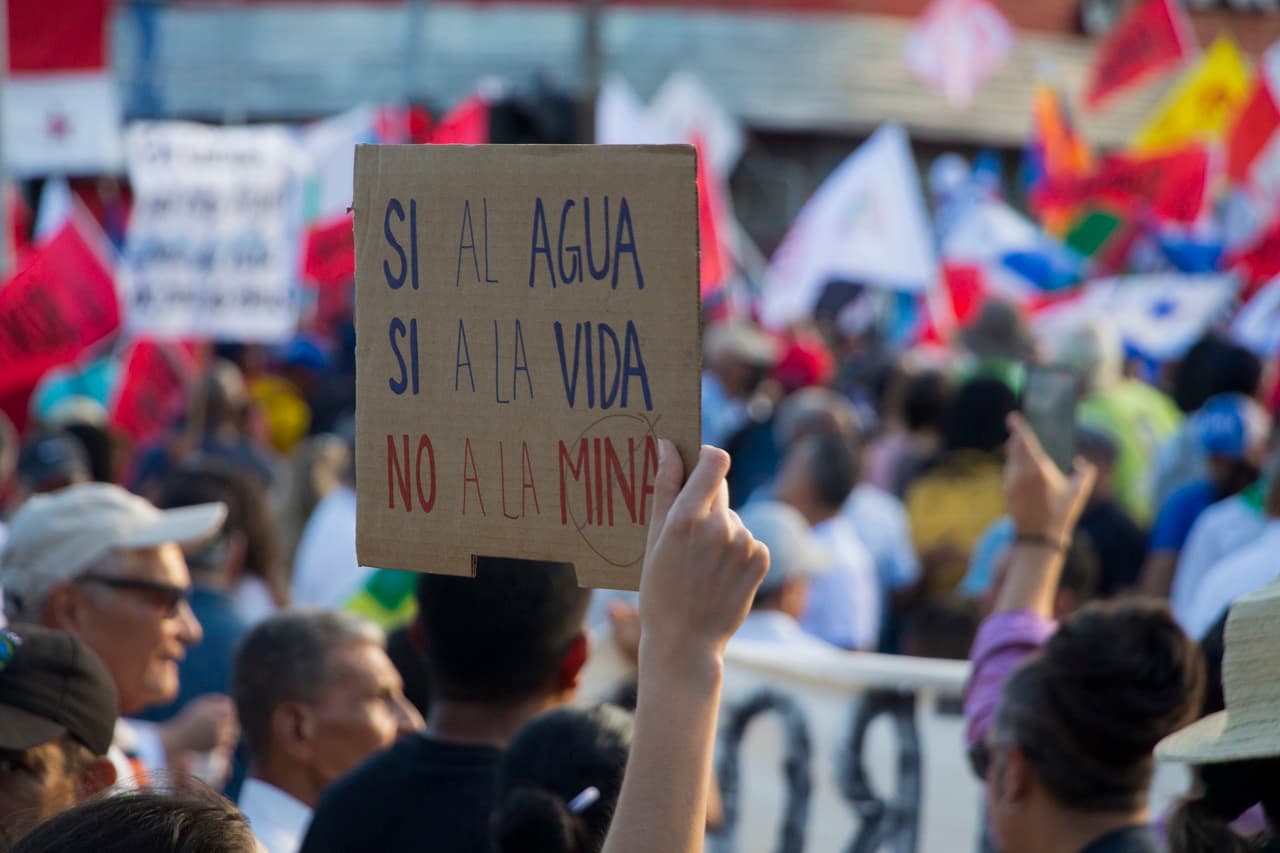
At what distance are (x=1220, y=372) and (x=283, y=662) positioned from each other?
5.34m

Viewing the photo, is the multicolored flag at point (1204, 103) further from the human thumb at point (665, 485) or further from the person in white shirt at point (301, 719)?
the human thumb at point (665, 485)

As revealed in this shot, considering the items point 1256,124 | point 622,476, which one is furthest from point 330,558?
point 1256,124

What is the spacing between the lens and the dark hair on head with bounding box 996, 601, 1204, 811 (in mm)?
2590

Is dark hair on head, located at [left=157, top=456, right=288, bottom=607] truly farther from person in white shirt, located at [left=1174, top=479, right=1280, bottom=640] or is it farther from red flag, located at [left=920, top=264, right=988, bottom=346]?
red flag, located at [left=920, top=264, right=988, bottom=346]

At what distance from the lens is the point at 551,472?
189cm

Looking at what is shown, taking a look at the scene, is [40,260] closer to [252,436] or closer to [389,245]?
[252,436]

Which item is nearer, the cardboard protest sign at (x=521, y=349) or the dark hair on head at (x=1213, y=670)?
the cardboard protest sign at (x=521, y=349)

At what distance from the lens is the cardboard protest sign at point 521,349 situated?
70.5 inches

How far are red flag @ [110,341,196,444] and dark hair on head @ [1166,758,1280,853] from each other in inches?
292

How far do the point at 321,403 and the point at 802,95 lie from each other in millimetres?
17941

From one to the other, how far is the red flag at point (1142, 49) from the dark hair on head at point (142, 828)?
13097 mm

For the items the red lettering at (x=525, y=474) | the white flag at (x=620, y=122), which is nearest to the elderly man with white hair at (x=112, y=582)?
the red lettering at (x=525, y=474)

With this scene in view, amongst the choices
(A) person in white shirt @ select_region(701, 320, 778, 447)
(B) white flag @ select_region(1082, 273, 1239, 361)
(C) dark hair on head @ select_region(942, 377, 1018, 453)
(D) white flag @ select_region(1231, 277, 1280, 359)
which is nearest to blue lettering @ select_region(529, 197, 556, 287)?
(C) dark hair on head @ select_region(942, 377, 1018, 453)

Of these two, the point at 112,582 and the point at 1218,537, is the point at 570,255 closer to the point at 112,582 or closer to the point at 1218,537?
the point at 112,582
